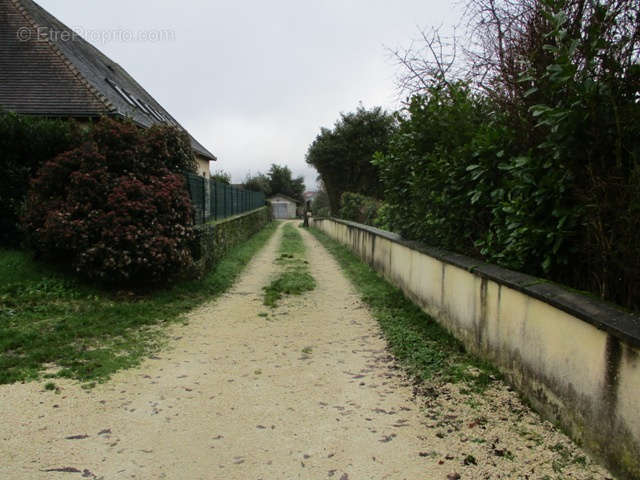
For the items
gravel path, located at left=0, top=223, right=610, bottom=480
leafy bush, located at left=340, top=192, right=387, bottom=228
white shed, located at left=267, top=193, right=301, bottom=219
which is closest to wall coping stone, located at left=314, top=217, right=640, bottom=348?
gravel path, located at left=0, top=223, right=610, bottom=480

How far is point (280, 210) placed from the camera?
67.2m

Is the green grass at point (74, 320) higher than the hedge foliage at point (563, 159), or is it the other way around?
the hedge foliage at point (563, 159)

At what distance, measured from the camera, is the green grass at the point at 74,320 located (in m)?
4.25

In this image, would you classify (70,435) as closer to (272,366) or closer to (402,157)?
(272,366)

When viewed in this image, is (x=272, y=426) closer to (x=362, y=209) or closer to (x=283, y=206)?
(x=362, y=209)

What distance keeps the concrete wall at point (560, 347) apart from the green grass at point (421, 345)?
5.4 inches

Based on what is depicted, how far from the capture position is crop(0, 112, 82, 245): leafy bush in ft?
28.5

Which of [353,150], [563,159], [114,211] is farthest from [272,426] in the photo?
[353,150]

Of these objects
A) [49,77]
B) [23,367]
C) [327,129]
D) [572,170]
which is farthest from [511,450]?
[327,129]

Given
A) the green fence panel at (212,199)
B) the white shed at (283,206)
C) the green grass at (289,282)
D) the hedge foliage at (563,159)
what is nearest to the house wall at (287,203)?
the white shed at (283,206)

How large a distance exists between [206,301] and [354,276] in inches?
145

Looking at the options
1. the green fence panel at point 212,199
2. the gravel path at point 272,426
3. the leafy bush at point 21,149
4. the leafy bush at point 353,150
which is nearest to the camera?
the gravel path at point 272,426

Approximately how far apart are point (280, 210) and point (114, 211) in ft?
198

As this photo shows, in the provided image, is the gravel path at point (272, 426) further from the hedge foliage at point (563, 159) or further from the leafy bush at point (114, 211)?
the leafy bush at point (114, 211)
